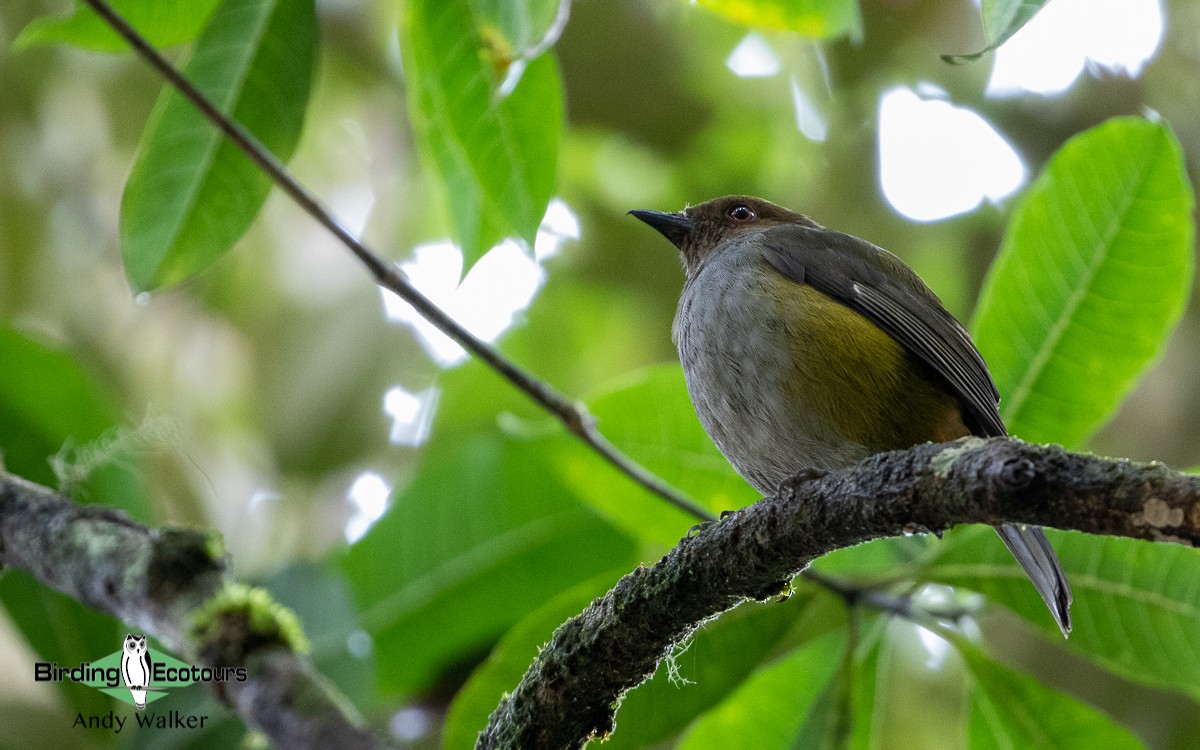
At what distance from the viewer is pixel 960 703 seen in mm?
6637

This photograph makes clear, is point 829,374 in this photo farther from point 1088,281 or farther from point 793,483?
point 1088,281

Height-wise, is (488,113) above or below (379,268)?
above

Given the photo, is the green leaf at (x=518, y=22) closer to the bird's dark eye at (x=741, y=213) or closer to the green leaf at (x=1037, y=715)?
the bird's dark eye at (x=741, y=213)

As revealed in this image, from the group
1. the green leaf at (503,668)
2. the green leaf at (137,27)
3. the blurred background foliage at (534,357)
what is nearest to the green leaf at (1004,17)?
the blurred background foliage at (534,357)

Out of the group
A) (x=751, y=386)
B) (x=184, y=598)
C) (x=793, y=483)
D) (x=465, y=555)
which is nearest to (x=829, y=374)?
(x=751, y=386)

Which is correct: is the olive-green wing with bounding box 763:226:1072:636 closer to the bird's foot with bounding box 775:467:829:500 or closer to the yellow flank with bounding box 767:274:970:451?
the yellow flank with bounding box 767:274:970:451

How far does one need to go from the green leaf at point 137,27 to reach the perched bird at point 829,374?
169 cm

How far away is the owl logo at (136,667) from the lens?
314 cm

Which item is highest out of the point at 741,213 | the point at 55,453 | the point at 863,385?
the point at 741,213

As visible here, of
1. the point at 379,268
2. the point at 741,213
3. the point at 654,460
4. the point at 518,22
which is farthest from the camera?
the point at 741,213

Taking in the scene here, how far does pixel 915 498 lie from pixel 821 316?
1.38 meters

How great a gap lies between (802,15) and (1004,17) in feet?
4.90

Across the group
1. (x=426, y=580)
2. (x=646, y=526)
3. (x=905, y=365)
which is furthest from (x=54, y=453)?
(x=905, y=365)

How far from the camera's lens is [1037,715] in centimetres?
326
